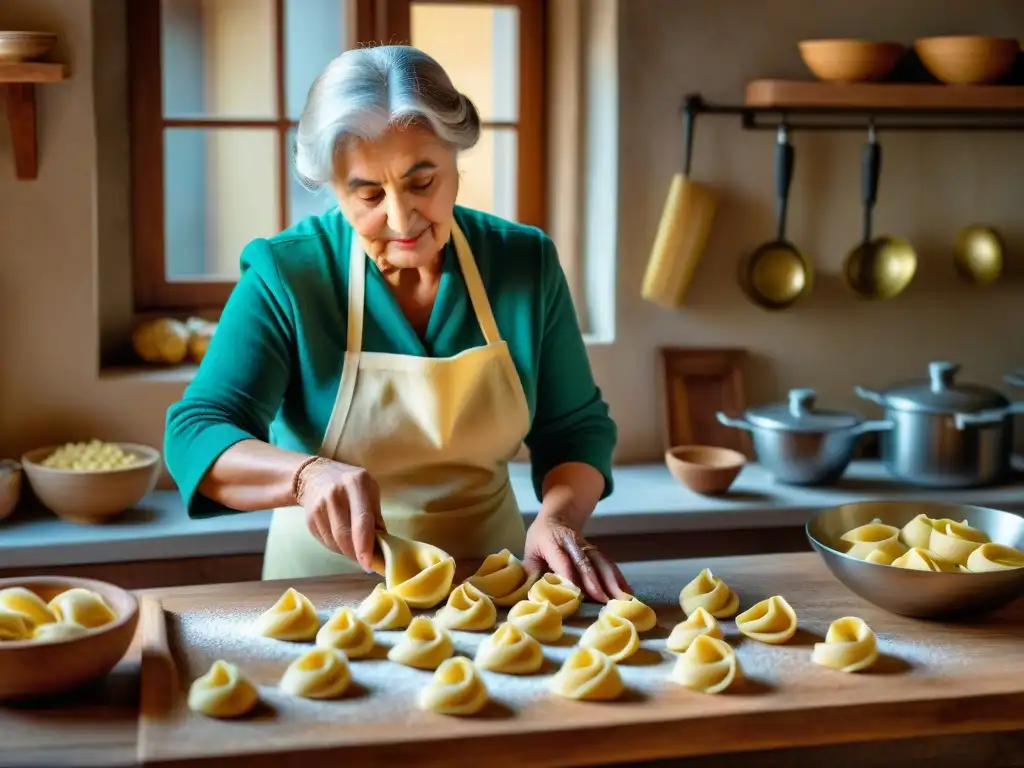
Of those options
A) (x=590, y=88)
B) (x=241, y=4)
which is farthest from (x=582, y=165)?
(x=241, y=4)

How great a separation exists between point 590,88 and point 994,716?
225 cm

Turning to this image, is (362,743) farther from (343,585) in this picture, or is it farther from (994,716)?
(994,716)

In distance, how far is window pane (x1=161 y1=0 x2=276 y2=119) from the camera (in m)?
3.25

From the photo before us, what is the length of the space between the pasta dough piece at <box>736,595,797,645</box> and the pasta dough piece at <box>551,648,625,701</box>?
0.25 m

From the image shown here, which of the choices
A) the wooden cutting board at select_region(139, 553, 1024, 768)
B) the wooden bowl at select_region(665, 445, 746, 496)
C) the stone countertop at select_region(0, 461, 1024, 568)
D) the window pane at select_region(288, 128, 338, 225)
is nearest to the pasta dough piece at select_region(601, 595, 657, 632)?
the wooden cutting board at select_region(139, 553, 1024, 768)

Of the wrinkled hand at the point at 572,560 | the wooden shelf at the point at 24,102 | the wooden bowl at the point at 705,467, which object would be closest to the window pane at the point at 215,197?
the wooden shelf at the point at 24,102

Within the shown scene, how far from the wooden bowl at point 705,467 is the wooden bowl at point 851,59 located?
38.4 inches

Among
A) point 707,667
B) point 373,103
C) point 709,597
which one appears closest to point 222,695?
point 707,667

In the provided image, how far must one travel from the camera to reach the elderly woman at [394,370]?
1.87 meters

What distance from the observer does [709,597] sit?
181 cm

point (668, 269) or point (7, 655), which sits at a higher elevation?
point (668, 269)

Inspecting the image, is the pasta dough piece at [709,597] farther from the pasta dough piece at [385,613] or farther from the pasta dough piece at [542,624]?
the pasta dough piece at [385,613]

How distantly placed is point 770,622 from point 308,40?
2190 millimetres

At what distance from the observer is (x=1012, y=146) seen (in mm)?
3549
